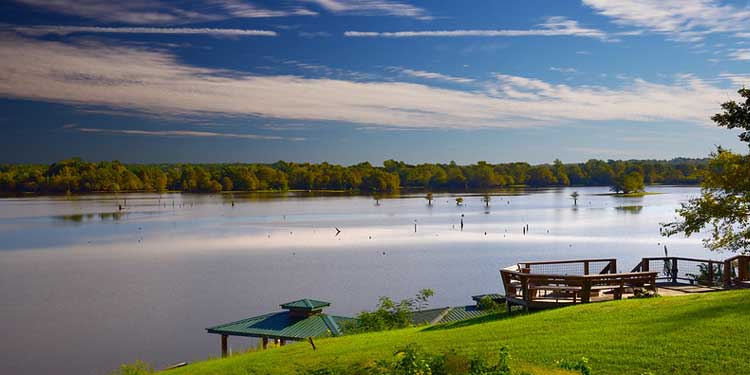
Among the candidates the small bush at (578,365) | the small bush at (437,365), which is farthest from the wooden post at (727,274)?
the small bush at (437,365)

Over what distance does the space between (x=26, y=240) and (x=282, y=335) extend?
2629 inches

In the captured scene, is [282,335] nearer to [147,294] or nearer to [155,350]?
[155,350]

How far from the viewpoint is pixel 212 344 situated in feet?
91.5

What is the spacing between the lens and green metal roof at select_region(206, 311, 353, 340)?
71.9 ft

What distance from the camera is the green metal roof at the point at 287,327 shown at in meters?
21.9

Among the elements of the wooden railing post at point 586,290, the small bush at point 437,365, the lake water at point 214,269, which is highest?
the wooden railing post at point 586,290

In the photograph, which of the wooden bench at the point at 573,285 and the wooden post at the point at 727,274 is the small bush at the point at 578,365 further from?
the wooden post at the point at 727,274

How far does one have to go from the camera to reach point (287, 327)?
898 inches

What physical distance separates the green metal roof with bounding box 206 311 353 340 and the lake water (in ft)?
13.4

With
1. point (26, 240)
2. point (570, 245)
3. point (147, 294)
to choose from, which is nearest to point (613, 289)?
point (147, 294)

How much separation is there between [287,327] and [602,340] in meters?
13.3

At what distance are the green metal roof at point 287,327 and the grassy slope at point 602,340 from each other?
6.12m

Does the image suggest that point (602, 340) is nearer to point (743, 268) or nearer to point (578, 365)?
point (578, 365)

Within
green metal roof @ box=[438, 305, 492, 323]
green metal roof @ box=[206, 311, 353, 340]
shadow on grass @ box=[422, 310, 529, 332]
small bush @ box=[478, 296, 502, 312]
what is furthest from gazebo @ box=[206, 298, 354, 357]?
shadow on grass @ box=[422, 310, 529, 332]
